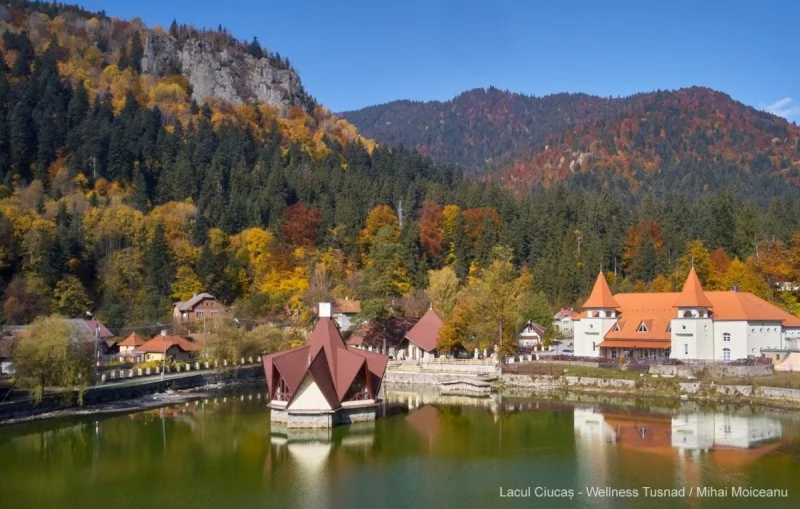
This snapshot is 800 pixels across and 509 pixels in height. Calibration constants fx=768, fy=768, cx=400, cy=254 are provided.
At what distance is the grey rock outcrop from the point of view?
12219cm

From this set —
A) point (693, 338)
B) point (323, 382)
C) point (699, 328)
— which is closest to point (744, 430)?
point (693, 338)

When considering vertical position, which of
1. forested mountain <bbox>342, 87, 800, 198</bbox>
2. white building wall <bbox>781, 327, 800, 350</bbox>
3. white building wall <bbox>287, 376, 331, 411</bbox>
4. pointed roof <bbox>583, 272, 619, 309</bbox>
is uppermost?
forested mountain <bbox>342, 87, 800, 198</bbox>

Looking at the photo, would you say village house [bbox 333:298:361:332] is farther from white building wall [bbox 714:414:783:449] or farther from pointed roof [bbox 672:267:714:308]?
white building wall [bbox 714:414:783:449]

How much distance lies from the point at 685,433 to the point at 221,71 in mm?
108326

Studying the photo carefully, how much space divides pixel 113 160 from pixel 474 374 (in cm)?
5437

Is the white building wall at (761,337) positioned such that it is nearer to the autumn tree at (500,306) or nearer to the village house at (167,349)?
the autumn tree at (500,306)

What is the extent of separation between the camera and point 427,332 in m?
57.2

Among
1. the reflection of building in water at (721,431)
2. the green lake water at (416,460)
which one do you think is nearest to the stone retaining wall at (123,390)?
the green lake water at (416,460)

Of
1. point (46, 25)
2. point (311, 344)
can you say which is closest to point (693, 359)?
point (311, 344)

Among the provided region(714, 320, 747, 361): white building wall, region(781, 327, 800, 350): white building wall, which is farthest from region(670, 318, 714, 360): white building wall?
region(781, 327, 800, 350): white building wall

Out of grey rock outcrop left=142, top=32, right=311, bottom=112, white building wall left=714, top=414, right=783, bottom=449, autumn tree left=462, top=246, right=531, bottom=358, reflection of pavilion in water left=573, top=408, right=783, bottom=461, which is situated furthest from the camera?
grey rock outcrop left=142, top=32, right=311, bottom=112

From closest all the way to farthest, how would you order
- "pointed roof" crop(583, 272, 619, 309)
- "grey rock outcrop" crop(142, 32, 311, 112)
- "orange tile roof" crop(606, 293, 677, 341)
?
1. "orange tile roof" crop(606, 293, 677, 341)
2. "pointed roof" crop(583, 272, 619, 309)
3. "grey rock outcrop" crop(142, 32, 311, 112)

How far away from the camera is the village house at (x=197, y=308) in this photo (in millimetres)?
66688

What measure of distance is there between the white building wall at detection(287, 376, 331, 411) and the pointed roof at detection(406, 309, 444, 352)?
21.1m
